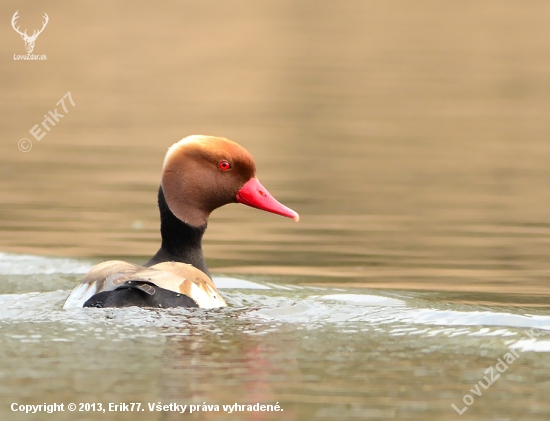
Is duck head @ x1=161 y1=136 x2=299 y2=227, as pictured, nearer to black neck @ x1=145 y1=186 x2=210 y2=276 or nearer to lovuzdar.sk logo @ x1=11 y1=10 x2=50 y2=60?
black neck @ x1=145 y1=186 x2=210 y2=276

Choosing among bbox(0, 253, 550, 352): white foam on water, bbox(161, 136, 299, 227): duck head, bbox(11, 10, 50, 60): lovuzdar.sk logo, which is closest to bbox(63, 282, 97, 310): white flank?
bbox(0, 253, 550, 352): white foam on water

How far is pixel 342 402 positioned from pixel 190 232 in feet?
10.7

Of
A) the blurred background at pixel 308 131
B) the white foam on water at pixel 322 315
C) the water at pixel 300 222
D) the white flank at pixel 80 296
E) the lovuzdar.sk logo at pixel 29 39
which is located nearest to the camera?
the water at pixel 300 222

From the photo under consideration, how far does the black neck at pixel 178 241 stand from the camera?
886 centimetres

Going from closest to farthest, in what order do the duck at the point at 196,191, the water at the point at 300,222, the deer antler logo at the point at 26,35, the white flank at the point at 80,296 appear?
the water at the point at 300,222 → the white flank at the point at 80,296 → the duck at the point at 196,191 → the deer antler logo at the point at 26,35

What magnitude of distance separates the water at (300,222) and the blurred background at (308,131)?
0.07 meters

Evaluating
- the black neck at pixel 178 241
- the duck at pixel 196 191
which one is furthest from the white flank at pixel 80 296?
the black neck at pixel 178 241

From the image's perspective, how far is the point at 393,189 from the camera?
48.5ft

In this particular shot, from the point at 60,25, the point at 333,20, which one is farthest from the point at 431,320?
the point at 333,20

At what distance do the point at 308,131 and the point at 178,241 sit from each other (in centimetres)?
1134

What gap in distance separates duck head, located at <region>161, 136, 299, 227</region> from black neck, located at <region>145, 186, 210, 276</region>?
5 cm

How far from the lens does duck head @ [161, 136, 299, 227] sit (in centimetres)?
883

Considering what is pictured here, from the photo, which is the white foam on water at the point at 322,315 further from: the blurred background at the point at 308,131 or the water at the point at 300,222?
the blurred background at the point at 308,131

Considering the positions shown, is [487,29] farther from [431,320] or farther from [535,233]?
[431,320]
